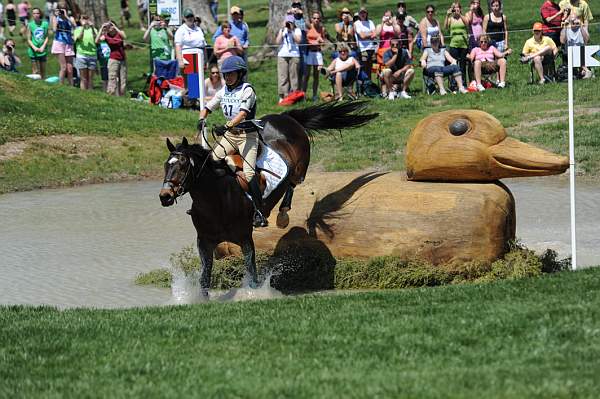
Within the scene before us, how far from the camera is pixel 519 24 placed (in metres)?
34.2

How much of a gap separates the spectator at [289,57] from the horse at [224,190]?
42.7 feet

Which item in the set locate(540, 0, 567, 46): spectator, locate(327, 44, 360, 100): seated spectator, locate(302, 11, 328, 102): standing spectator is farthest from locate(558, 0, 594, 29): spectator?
locate(302, 11, 328, 102): standing spectator

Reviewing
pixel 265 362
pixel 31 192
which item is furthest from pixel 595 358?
pixel 31 192

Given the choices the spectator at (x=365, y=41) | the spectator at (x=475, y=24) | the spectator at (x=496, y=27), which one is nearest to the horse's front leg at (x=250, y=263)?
the spectator at (x=365, y=41)

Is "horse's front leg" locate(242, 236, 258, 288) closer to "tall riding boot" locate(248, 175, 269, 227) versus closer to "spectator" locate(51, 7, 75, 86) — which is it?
"tall riding boot" locate(248, 175, 269, 227)

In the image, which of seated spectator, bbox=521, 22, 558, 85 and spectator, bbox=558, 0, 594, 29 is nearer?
seated spectator, bbox=521, 22, 558, 85

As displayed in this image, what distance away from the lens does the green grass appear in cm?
664

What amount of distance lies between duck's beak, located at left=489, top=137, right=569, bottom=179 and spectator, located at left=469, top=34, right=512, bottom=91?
13.5 m

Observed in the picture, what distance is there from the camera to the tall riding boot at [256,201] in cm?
1080

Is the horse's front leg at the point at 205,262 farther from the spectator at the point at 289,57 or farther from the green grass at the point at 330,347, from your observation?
the spectator at the point at 289,57

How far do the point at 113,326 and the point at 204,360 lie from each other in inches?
59.2

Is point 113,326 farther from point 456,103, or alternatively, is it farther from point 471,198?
point 456,103

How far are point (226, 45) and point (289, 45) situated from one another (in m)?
1.49

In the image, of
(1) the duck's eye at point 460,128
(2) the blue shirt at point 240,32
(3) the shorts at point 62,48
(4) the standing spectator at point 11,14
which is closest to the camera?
(1) the duck's eye at point 460,128
